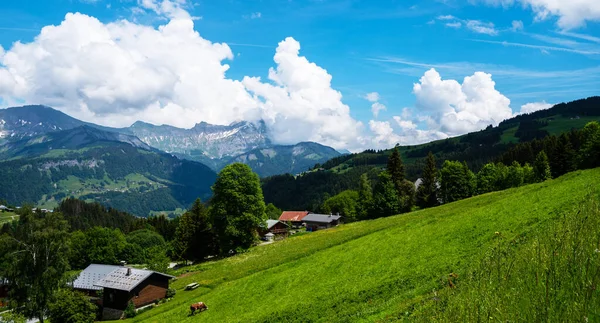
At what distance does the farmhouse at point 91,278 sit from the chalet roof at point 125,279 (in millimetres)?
11889

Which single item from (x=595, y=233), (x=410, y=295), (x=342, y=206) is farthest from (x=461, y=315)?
(x=342, y=206)

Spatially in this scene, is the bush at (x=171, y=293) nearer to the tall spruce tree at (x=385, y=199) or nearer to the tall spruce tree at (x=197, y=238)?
the tall spruce tree at (x=197, y=238)

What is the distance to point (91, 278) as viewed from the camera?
72750 mm

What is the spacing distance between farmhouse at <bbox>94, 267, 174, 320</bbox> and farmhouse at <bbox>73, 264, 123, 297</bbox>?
12726 millimetres

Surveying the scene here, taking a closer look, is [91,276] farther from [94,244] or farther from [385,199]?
[385,199]

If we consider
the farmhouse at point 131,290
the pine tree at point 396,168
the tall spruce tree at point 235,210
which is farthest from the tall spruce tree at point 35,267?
the pine tree at point 396,168

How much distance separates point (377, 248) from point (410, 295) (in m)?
14.8

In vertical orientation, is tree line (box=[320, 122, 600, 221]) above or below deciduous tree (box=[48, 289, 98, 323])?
above

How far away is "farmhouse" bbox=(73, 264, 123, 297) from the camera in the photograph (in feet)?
231

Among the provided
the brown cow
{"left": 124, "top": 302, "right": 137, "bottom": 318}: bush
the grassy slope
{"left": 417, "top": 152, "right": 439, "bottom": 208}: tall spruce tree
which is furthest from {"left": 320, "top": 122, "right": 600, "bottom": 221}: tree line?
the brown cow

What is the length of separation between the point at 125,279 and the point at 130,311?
5.80m

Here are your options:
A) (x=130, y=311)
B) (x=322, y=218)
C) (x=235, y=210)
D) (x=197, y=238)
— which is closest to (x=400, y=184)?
(x=235, y=210)

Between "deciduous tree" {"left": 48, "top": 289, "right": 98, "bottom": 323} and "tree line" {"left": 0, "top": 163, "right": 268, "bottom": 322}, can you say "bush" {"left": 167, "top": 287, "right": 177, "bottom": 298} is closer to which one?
"tree line" {"left": 0, "top": 163, "right": 268, "bottom": 322}

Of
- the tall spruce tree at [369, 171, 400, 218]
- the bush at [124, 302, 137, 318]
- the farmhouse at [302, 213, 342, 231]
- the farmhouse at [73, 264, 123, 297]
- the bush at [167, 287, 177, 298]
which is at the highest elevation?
the tall spruce tree at [369, 171, 400, 218]
